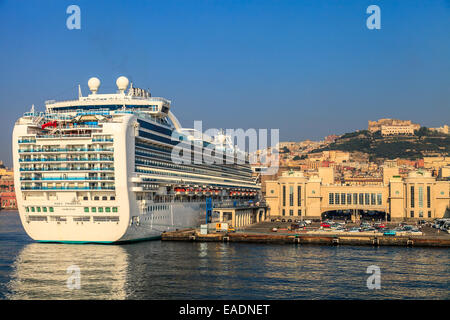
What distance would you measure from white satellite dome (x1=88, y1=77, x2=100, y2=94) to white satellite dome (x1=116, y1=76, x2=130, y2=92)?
1.81 meters

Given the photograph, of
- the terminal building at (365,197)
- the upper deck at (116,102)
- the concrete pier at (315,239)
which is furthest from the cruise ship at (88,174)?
the terminal building at (365,197)

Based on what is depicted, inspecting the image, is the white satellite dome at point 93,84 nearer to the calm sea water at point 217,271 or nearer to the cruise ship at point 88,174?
the cruise ship at point 88,174

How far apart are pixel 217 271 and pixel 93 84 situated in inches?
991

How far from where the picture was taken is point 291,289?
31.0 meters

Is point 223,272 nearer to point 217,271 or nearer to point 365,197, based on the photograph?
point 217,271

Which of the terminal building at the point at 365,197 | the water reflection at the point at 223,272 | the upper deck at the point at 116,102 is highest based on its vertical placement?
the upper deck at the point at 116,102

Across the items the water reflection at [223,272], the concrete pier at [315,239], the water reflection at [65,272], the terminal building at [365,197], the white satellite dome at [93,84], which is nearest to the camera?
the water reflection at [65,272]

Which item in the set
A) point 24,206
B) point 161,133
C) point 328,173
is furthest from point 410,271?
point 328,173

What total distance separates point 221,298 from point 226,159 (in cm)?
4799

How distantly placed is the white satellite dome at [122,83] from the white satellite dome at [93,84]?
5.94ft

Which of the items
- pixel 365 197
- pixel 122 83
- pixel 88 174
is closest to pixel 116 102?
pixel 122 83

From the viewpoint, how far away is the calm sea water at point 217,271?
1179 inches

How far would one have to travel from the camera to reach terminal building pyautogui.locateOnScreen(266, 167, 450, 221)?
8412cm
